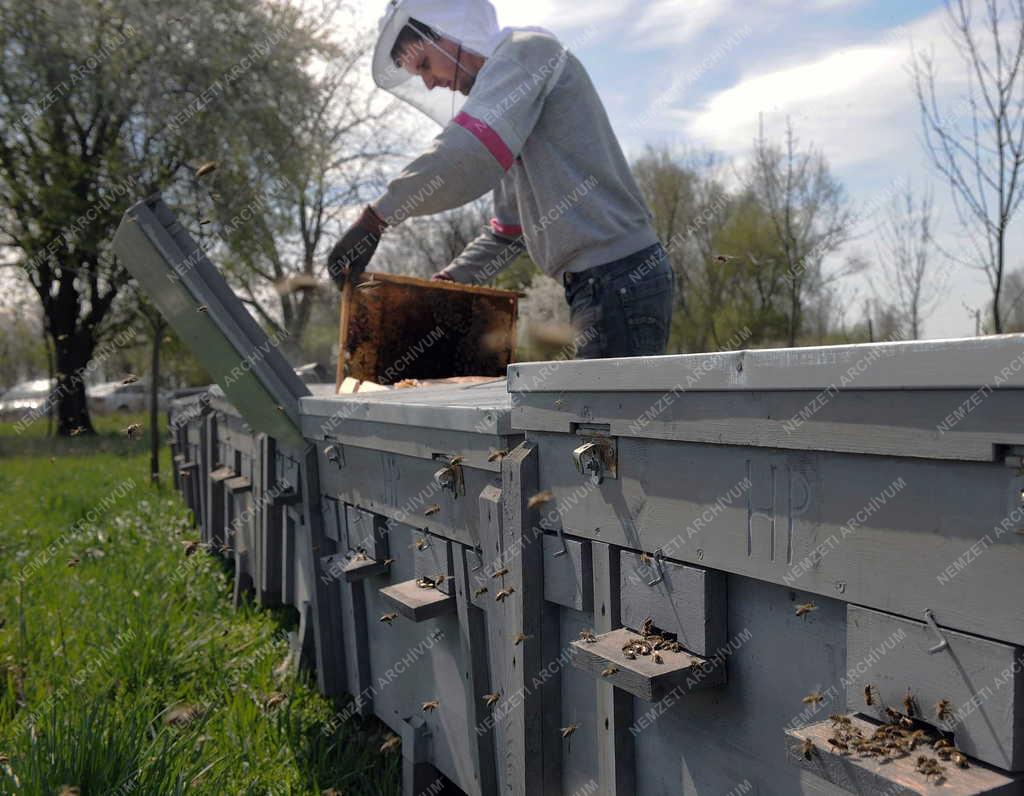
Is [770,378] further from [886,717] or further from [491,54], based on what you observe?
[491,54]

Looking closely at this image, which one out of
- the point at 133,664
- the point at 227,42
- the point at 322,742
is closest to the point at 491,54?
the point at 322,742

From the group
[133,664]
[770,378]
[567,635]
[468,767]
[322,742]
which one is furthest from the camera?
[133,664]

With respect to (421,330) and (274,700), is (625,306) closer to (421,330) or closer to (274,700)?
(421,330)

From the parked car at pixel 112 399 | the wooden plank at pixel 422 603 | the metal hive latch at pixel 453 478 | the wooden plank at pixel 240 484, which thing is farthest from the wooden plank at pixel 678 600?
the parked car at pixel 112 399

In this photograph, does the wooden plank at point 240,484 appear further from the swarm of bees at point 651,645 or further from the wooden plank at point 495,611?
the swarm of bees at point 651,645

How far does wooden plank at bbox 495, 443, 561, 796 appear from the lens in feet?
5.91

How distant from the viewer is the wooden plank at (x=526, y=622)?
1803mm

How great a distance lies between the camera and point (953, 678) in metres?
1.07

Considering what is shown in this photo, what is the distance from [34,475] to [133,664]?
759 centimetres

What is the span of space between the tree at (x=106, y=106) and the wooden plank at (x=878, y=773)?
14.9 metres

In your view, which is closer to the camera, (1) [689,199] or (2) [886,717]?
(2) [886,717]

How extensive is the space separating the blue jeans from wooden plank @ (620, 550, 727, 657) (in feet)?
3.89

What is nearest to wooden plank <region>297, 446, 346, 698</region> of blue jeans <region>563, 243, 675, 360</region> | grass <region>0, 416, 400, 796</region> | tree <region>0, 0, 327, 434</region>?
grass <region>0, 416, 400, 796</region>

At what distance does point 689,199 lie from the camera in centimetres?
1925
